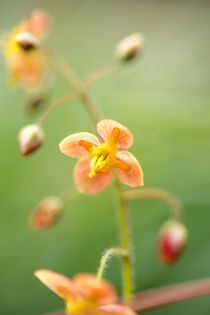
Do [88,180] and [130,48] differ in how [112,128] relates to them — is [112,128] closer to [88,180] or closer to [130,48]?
[88,180]

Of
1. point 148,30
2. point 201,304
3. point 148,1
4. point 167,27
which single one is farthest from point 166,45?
point 201,304

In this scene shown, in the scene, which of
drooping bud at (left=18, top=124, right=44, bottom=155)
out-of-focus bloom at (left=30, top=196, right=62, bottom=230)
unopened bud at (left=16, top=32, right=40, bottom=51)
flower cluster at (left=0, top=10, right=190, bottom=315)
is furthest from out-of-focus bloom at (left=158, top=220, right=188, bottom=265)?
unopened bud at (left=16, top=32, right=40, bottom=51)

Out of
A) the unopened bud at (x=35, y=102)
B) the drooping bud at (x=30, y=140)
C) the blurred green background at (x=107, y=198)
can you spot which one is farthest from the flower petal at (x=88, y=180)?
the blurred green background at (x=107, y=198)

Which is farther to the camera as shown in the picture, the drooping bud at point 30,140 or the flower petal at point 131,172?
the drooping bud at point 30,140

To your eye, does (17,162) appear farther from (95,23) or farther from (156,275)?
(95,23)

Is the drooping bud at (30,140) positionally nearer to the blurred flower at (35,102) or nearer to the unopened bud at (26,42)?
the unopened bud at (26,42)

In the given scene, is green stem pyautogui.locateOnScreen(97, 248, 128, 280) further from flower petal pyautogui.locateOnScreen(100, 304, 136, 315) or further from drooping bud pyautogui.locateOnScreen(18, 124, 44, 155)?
drooping bud pyautogui.locateOnScreen(18, 124, 44, 155)

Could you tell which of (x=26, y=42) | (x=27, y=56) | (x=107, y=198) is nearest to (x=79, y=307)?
(x=26, y=42)
